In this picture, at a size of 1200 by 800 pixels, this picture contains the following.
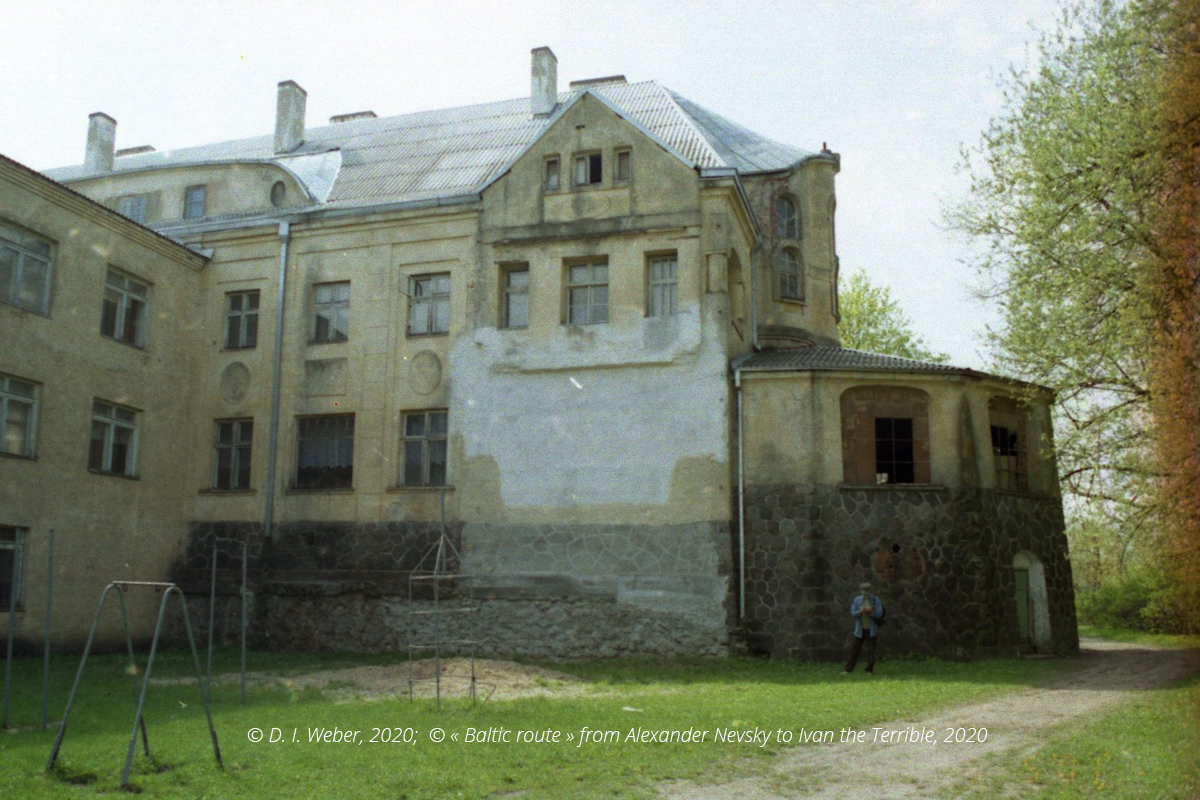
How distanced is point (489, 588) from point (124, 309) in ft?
35.8

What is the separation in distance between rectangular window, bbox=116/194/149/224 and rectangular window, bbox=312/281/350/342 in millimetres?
7198

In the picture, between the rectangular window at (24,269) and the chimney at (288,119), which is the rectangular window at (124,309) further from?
the chimney at (288,119)

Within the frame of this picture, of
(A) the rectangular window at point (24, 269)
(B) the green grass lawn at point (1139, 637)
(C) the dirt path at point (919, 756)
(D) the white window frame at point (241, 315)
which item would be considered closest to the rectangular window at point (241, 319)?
(D) the white window frame at point (241, 315)

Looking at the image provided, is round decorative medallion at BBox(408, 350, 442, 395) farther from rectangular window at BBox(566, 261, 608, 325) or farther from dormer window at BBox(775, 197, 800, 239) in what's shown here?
dormer window at BBox(775, 197, 800, 239)

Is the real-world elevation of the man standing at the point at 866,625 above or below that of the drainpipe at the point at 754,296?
below

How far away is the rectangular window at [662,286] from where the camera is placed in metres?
23.9

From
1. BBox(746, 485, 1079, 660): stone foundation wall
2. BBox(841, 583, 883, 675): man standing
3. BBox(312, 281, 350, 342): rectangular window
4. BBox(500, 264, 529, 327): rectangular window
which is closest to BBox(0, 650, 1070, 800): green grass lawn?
BBox(841, 583, 883, 675): man standing

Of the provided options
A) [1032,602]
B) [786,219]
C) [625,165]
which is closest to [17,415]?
[625,165]

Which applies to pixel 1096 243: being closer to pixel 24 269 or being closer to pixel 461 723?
pixel 461 723

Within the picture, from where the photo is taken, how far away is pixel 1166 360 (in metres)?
15.5

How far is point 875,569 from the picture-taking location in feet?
72.1

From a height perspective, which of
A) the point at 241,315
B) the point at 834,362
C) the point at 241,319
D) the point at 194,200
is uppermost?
the point at 194,200

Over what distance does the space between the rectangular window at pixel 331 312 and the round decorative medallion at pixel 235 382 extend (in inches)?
81.0

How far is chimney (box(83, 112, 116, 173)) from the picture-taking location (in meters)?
32.0
